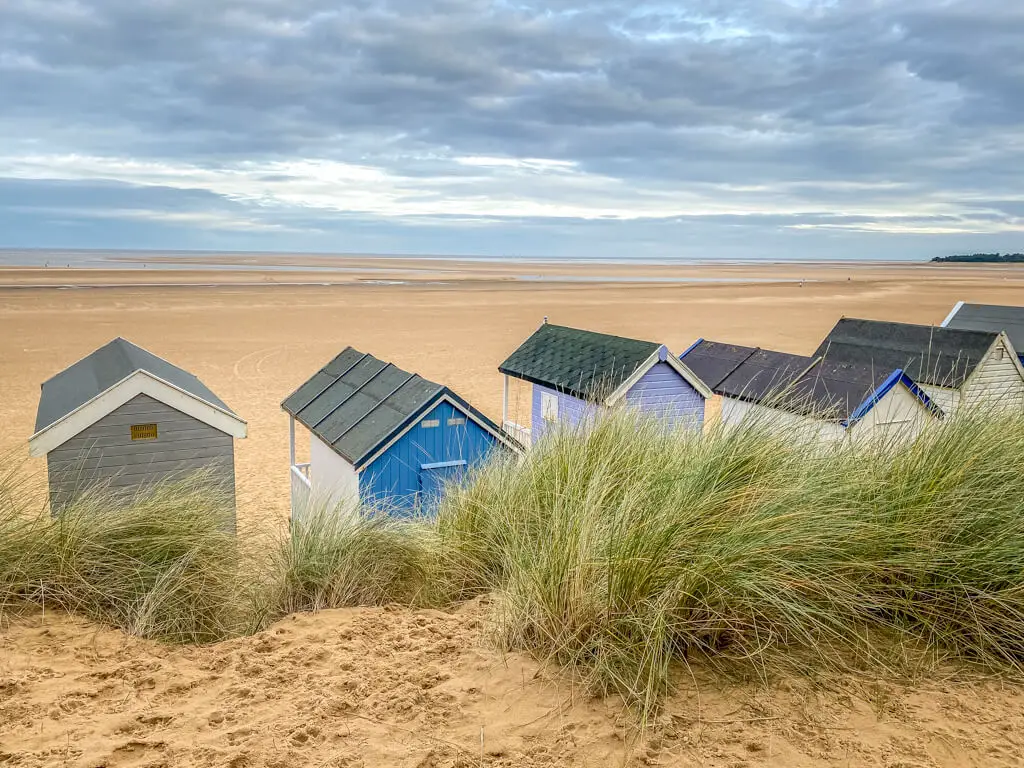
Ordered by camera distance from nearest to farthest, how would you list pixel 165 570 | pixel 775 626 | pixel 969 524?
pixel 775 626, pixel 969 524, pixel 165 570

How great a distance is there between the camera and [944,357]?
42.1 feet

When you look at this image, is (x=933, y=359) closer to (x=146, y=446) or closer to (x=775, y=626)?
(x=775, y=626)

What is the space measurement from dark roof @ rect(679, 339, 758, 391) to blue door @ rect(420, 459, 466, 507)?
5323 mm

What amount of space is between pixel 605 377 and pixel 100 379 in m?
7.24

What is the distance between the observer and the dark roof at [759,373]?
1197cm

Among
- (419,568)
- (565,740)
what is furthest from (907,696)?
(419,568)

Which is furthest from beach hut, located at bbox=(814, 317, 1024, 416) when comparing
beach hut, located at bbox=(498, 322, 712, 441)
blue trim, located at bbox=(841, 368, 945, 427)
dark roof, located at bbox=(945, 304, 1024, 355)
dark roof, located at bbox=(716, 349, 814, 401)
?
dark roof, located at bbox=(945, 304, 1024, 355)

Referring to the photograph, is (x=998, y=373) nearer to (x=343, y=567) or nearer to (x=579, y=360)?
(x=579, y=360)

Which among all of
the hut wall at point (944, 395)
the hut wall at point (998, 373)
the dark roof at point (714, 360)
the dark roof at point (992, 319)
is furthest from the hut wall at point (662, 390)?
the dark roof at point (992, 319)

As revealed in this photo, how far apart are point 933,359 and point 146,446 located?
12.5m

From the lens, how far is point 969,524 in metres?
4.57

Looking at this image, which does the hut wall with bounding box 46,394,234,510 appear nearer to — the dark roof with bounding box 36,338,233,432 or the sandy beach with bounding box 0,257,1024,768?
the dark roof with bounding box 36,338,233,432

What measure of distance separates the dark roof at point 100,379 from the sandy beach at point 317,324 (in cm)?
89

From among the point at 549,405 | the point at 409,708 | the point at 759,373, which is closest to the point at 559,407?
the point at 549,405
